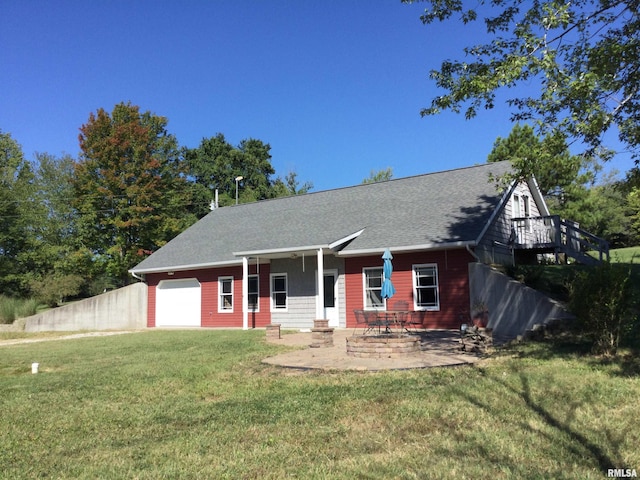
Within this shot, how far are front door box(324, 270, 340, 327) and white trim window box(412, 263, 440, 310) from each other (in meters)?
3.13

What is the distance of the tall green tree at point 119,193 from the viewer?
32.9 meters

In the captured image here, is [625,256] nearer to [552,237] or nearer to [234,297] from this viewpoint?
[552,237]

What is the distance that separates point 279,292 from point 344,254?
4108 millimetres

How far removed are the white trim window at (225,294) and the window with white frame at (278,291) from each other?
8.17 ft

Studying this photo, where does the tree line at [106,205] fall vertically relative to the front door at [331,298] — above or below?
above

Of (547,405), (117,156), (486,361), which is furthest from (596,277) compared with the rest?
(117,156)

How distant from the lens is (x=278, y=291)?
774 inches

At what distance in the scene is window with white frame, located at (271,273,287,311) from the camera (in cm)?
1947

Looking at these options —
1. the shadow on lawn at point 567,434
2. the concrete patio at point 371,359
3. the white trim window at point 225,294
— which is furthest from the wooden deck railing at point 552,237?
the shadow on lawn at point 567,434

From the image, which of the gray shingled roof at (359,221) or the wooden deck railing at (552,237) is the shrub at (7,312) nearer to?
the gray shingled roof at (359,221)

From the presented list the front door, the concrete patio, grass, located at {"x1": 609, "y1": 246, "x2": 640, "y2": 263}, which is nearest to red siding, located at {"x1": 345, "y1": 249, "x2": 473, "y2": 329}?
the front door

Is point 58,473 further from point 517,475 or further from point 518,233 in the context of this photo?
point 518,233

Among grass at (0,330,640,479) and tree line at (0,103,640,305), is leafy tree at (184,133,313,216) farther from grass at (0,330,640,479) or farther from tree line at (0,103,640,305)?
grass at (0,330,640,479)

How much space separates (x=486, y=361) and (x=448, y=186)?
1183 cm
